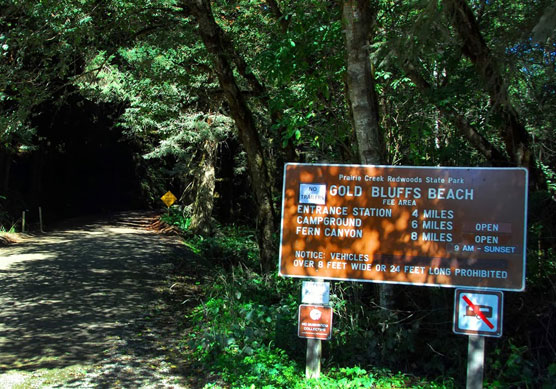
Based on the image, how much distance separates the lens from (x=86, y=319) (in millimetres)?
8195

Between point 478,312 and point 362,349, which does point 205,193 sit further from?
point 478,312

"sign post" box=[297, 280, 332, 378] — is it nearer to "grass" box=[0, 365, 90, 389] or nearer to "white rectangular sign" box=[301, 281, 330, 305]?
"white rectangular sign" box=[301, 281, 330, 305]

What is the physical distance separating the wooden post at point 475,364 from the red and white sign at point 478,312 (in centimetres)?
10

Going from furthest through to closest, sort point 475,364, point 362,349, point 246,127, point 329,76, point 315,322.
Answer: point 246,127 → point 329,76 → point 362,349 → point 315,322 → point 475,364

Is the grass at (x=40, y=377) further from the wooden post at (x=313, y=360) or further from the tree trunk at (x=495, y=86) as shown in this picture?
the tree trunk at (x=495, y=86)

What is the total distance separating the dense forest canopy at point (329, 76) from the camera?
20.6 ft

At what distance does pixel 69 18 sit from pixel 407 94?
739cm

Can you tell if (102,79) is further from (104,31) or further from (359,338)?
(359,338)

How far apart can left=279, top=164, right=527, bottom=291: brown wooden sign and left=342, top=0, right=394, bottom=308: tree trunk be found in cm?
101

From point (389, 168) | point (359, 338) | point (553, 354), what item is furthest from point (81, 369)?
point (553, 354)

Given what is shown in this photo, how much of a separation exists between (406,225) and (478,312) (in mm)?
1089

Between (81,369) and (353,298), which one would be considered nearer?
(81,369)

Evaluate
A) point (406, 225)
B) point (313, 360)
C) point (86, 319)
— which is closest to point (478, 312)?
point (406, 225)

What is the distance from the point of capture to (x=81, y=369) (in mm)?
6004
